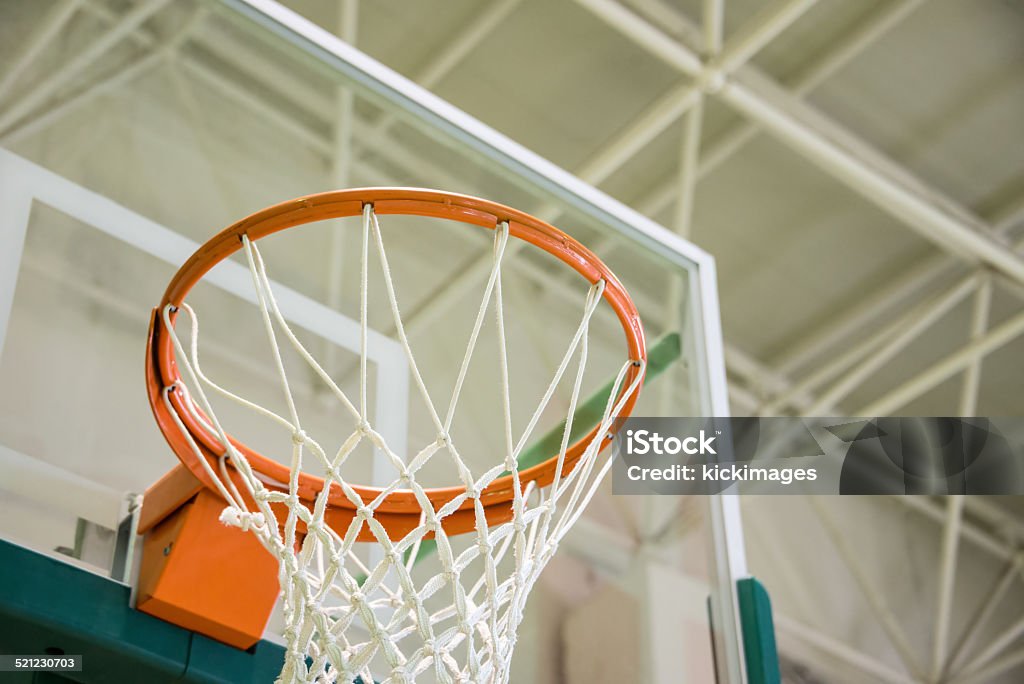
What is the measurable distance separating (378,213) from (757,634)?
100 centimetres

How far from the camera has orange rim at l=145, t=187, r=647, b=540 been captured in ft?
5.03

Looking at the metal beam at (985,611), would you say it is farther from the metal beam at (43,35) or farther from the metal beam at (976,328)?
the metal beam at (43,35)

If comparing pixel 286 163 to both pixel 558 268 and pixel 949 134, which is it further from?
pixel 949 134

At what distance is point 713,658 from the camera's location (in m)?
2.00

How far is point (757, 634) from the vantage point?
195cm

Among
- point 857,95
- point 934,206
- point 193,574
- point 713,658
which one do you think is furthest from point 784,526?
point 193,574

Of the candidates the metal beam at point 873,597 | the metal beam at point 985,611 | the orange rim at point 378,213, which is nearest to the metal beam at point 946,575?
the metal beam at point 873,597

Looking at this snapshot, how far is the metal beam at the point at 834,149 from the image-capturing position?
403cm

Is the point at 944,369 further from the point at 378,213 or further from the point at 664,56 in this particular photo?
the point at 378,213

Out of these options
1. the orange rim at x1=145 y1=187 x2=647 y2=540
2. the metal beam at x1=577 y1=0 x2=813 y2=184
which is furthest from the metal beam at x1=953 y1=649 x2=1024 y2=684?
the orange rim at x1=145 y1=187 x2=647 y2=540

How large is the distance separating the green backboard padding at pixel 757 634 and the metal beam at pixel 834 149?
8.18ft

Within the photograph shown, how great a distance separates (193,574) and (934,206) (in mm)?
3910

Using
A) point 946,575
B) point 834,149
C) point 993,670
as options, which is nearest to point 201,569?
point 834,149

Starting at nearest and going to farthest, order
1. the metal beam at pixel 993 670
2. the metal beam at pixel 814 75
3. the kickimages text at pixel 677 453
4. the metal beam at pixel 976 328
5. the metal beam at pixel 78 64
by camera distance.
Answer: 1. the metal beam at pixel 78 64
2. the kickimages text at pixel 677 453
3. the metal beam at pixel 814 75
4. the metal beam at pixel 976 328
5. the metal beam at pixel 993 670
